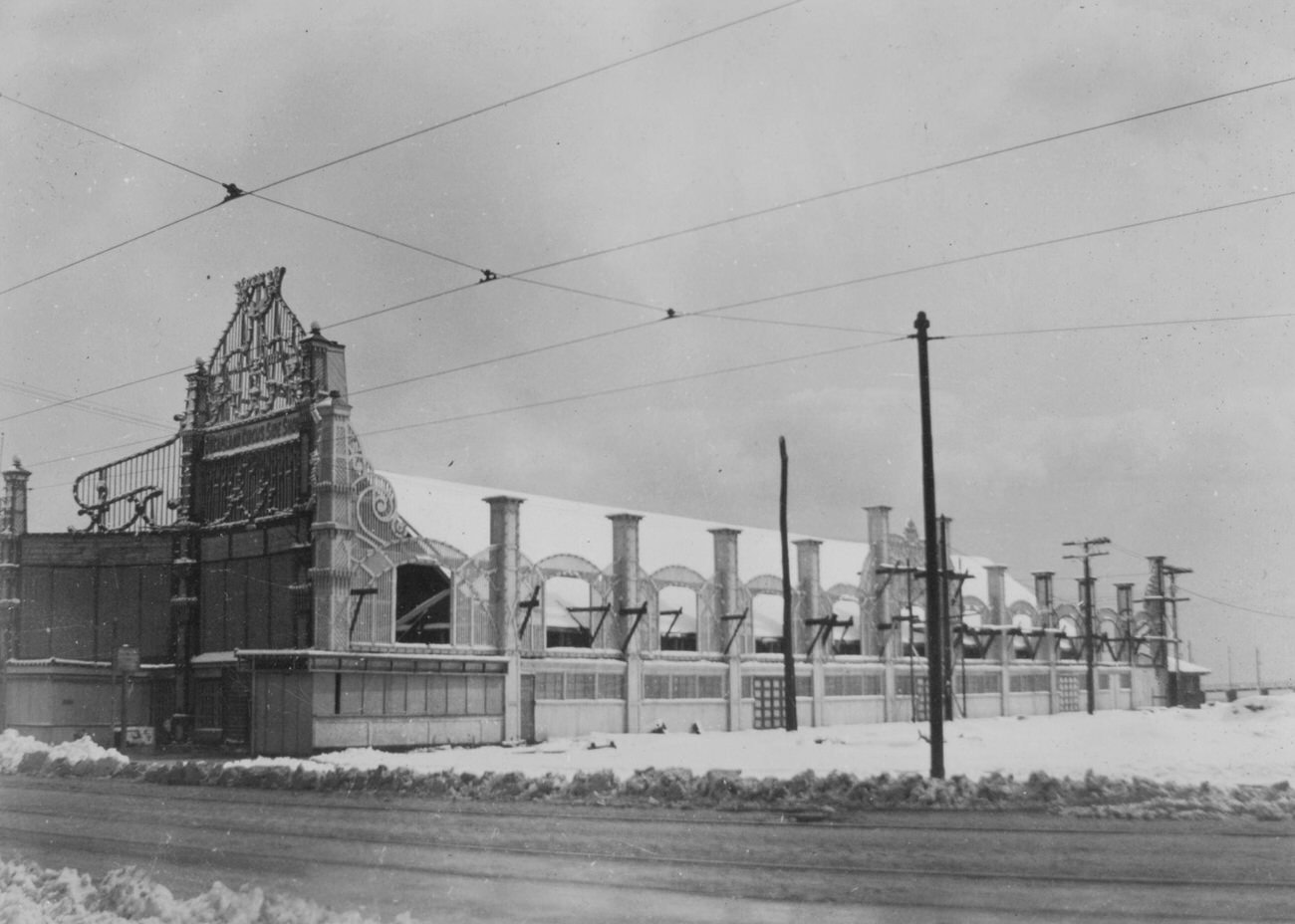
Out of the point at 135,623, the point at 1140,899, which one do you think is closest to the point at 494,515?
the point at 135,623

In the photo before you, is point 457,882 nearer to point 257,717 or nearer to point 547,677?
point 257,717

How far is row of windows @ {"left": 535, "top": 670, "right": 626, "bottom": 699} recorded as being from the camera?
38.8 metres

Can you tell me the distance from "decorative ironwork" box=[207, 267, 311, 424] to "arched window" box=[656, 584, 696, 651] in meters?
15.3

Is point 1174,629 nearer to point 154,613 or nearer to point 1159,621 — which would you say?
point 1159,621

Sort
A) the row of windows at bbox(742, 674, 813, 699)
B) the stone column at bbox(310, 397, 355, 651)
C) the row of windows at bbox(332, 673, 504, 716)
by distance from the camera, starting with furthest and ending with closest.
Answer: the row of windows at bbox(742, 674, 813, 699) → the stone column at bbox(310, 397, 355, 651) → the row of windows at bbox(332, 673, 504, 716)

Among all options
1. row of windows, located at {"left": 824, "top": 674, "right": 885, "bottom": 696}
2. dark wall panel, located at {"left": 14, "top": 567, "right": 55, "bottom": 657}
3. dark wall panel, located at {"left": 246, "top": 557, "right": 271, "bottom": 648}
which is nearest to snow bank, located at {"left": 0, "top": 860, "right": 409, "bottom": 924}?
dark wall panel, located at {"left": 246, "top": 557, "right": 271, "bottom": 648}

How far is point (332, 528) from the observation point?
33.7m

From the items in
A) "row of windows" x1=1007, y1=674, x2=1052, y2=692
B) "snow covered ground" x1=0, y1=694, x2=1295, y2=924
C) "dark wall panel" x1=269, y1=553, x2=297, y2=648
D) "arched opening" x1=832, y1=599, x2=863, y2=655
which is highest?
"dark wall panel" x1=269, y1=553, x2=297, y2=648

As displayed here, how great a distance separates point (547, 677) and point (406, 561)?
22.0 ft

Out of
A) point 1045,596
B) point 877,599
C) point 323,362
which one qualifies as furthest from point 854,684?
point 323,362

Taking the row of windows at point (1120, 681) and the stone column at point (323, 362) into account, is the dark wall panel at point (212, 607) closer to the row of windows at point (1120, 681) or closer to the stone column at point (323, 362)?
the stone column at point (323, 362)

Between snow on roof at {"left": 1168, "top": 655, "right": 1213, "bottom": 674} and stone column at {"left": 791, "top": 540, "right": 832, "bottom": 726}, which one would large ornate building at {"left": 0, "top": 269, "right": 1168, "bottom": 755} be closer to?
stone column at {"left": 791, "top": 540, "right": 832, "bottom": 726}

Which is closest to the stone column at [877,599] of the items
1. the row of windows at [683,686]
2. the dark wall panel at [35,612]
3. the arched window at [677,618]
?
the arched window at [677,618]

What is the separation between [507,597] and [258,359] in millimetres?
10947
